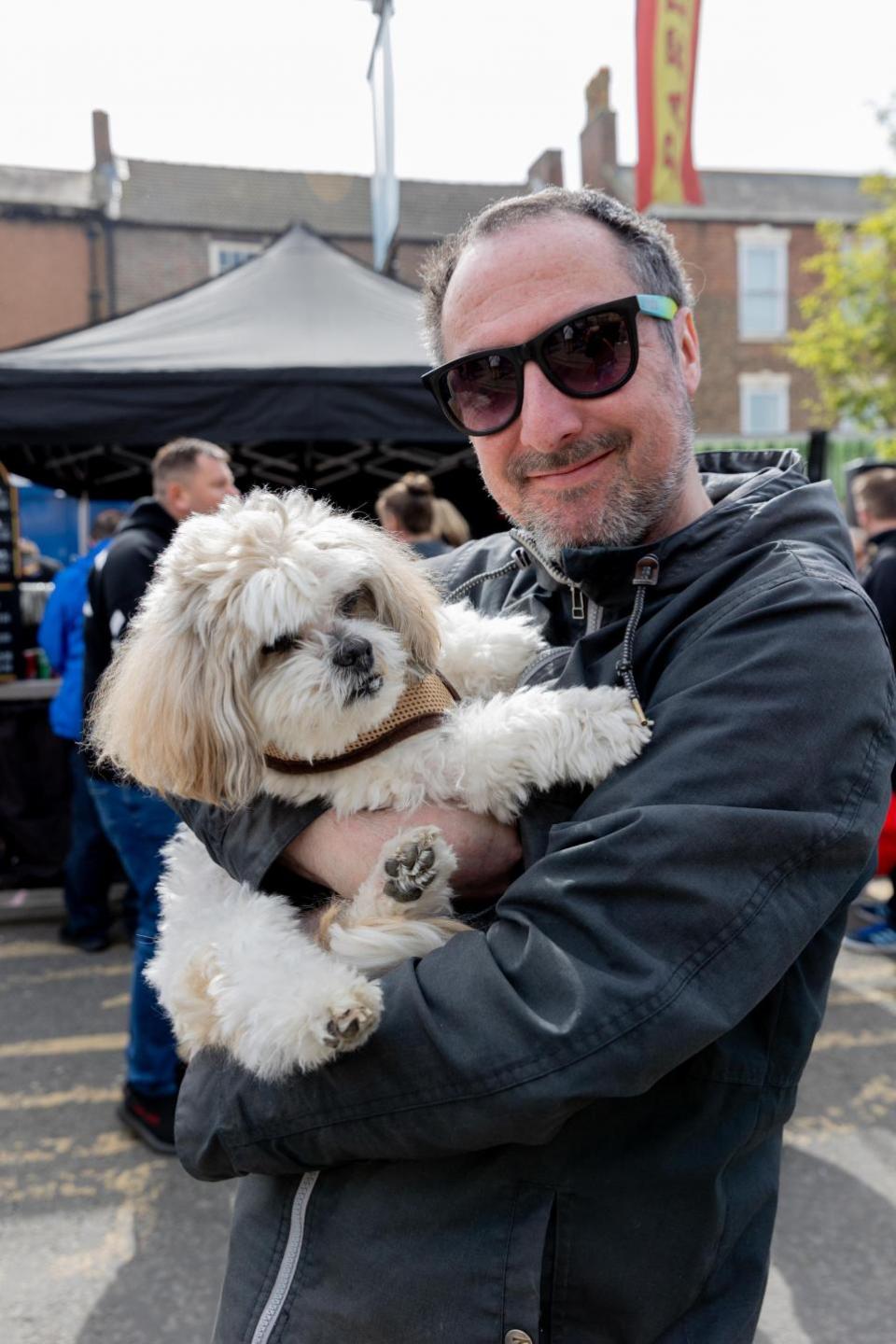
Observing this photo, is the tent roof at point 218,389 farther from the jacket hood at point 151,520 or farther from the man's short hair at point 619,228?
the man's short hair at point 619,228

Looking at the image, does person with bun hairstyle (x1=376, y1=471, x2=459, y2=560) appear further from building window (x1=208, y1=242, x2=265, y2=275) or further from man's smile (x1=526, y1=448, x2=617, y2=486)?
building window (x1=208, y1=242, x2=265, y2=275)

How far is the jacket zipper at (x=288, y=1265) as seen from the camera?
4.40 feet

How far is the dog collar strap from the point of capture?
1816mm

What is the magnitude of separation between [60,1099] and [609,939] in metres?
4.02

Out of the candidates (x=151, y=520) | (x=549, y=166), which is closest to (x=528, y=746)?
(x=151, y=520)

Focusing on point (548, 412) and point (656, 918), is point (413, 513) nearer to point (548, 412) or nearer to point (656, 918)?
point (548, 412)

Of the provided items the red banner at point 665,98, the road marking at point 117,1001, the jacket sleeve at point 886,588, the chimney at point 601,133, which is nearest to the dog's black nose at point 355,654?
the road marking at point 117,1001

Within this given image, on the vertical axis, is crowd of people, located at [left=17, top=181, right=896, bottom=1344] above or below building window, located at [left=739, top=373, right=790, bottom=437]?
below

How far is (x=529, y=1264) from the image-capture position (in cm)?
123

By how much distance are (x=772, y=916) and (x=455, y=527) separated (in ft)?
17.0

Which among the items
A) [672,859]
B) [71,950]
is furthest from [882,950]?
[672,859]

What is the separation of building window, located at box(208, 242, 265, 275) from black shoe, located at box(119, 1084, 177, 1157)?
24842 millimetres

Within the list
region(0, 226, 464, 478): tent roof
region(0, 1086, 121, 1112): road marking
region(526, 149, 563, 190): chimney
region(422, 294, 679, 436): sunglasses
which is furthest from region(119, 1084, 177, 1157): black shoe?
region(526, 149, 563, 190): chimney

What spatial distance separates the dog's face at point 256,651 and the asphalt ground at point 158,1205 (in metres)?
2.11
